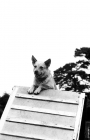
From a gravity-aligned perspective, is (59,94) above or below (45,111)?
above

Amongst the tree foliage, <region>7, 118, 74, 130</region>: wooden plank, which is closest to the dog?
<region>7, 118, 74, 130</region>: wooden plank

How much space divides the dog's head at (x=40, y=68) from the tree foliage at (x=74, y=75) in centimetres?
1814

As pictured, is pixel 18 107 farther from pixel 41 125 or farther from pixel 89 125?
pixel 89 125

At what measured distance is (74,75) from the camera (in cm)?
2484

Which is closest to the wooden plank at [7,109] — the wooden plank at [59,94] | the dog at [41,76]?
the wooden plank at [59,94]

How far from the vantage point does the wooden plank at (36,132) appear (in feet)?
14.5

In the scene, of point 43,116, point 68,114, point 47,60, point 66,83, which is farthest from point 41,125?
point 66,83

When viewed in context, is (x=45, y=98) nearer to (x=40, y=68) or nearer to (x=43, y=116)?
(x=43, y=116)

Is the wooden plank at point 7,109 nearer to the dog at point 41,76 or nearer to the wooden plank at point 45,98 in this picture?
the wooden plank at point 45,98

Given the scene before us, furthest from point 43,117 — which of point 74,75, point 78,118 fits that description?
point 74,75

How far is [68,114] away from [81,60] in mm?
21180

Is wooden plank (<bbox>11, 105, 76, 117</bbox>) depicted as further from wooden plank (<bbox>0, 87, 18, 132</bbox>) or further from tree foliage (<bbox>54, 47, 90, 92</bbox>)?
tree foliage (<bbox>54, 47, 90, 92</bbox>)

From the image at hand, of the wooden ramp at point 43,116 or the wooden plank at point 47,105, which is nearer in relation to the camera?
the wooden ramp at point 43,116

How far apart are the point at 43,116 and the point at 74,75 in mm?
20306
